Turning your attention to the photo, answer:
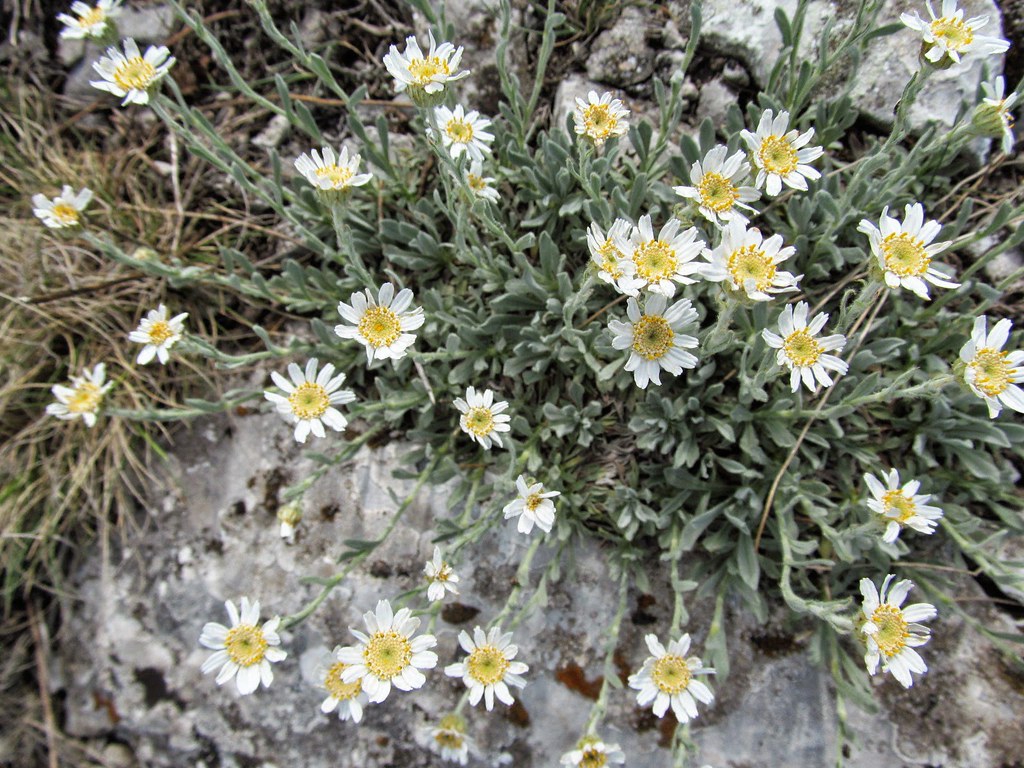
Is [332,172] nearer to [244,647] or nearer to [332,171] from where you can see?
[332,171]

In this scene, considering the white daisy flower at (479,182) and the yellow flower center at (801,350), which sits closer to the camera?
the yellow flower center at (801,350)

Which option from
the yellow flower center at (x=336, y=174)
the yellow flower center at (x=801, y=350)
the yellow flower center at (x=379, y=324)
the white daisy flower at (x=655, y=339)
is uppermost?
the yellow flower center at (x=801, y=350)

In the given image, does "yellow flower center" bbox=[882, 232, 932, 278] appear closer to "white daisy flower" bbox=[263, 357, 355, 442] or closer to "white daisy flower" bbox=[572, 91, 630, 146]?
"white daisy flower" bbox=[572, 91, 630, 146]

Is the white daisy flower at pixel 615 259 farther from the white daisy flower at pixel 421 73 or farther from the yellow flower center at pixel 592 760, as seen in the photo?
the yellow flower center at pixel 592 760

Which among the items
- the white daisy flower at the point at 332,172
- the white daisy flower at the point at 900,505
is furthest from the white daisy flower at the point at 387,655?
the white daisy flower at the point at 900,505

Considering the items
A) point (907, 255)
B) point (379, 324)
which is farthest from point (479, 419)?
point (907, 255)

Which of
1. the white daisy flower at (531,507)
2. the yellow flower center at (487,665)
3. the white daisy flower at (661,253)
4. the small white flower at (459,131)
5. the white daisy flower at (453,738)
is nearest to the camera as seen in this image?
the white daisy flower at (661,253)

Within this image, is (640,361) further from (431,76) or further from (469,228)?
(431,76)
